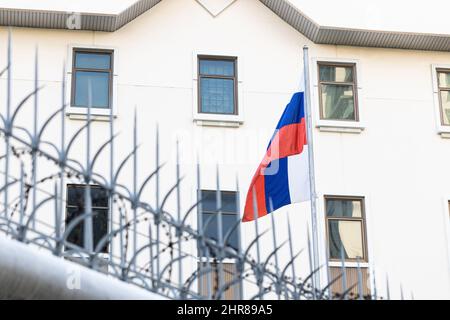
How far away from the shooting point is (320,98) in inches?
829

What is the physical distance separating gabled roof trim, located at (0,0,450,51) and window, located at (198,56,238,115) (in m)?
1.30

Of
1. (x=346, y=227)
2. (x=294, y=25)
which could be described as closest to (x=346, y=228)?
(x=346, y=227)

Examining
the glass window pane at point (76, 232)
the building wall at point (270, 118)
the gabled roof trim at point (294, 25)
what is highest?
the gabled roof trim at point (294, 25)

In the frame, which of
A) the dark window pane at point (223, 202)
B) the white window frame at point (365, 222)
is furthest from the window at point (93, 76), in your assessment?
the white window frame at point (365, 222)

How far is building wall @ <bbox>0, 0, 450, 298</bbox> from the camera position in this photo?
19875 millimetres

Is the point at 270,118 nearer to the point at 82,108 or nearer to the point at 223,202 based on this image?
the point at 223,202

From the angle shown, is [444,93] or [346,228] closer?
[346,228]

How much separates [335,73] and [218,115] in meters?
2.45

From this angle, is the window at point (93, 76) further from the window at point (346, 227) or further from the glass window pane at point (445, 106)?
the glass window pane at point (445, 106)

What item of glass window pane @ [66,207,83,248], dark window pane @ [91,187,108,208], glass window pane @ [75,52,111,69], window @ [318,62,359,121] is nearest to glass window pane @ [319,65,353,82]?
window @ [318,62,359,121]

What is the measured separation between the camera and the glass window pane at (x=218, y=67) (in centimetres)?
2075

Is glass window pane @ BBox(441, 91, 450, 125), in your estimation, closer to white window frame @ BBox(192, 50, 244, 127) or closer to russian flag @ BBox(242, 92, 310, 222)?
white window frame @ BBox(192, 50, 244, 127)

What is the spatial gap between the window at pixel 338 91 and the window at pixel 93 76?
12.5 feet

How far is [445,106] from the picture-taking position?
21469 mm
